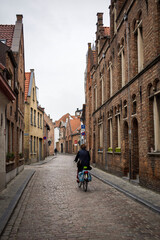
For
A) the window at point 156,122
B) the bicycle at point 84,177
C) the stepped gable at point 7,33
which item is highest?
the stepped gable at point 7,33

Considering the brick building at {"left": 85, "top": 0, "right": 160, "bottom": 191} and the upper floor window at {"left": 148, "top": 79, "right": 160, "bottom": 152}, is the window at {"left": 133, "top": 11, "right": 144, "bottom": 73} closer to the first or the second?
the brick building at {"left": 85, "top": 0, "right": 160, "bottom": 191}

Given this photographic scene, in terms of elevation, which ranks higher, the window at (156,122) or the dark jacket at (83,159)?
the window at (156,122)

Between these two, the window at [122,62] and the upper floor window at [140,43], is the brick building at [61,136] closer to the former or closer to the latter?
the window at [122,62]

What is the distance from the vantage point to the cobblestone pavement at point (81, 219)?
5773 millimetres

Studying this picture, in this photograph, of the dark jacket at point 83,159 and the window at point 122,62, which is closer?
the dark jacket at point 83,159

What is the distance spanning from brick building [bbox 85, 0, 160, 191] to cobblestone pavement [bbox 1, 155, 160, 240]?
8.08 feet

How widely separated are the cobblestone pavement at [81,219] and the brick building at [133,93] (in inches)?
97.0

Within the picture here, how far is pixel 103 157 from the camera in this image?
72.7 ft

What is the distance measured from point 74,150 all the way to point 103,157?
53347mm

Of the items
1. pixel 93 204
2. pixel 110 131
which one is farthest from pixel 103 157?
pixel 93 204

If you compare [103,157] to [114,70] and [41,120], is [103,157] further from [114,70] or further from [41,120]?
[41,120]

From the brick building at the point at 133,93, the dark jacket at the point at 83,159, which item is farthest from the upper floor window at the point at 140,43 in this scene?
the dark jacket at the point at 83,159

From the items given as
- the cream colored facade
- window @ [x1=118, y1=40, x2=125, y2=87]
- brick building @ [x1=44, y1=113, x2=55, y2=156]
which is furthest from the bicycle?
brick building @ [x1=44, y1=113, x2=55, y2=156]

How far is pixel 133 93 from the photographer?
1387 cm
